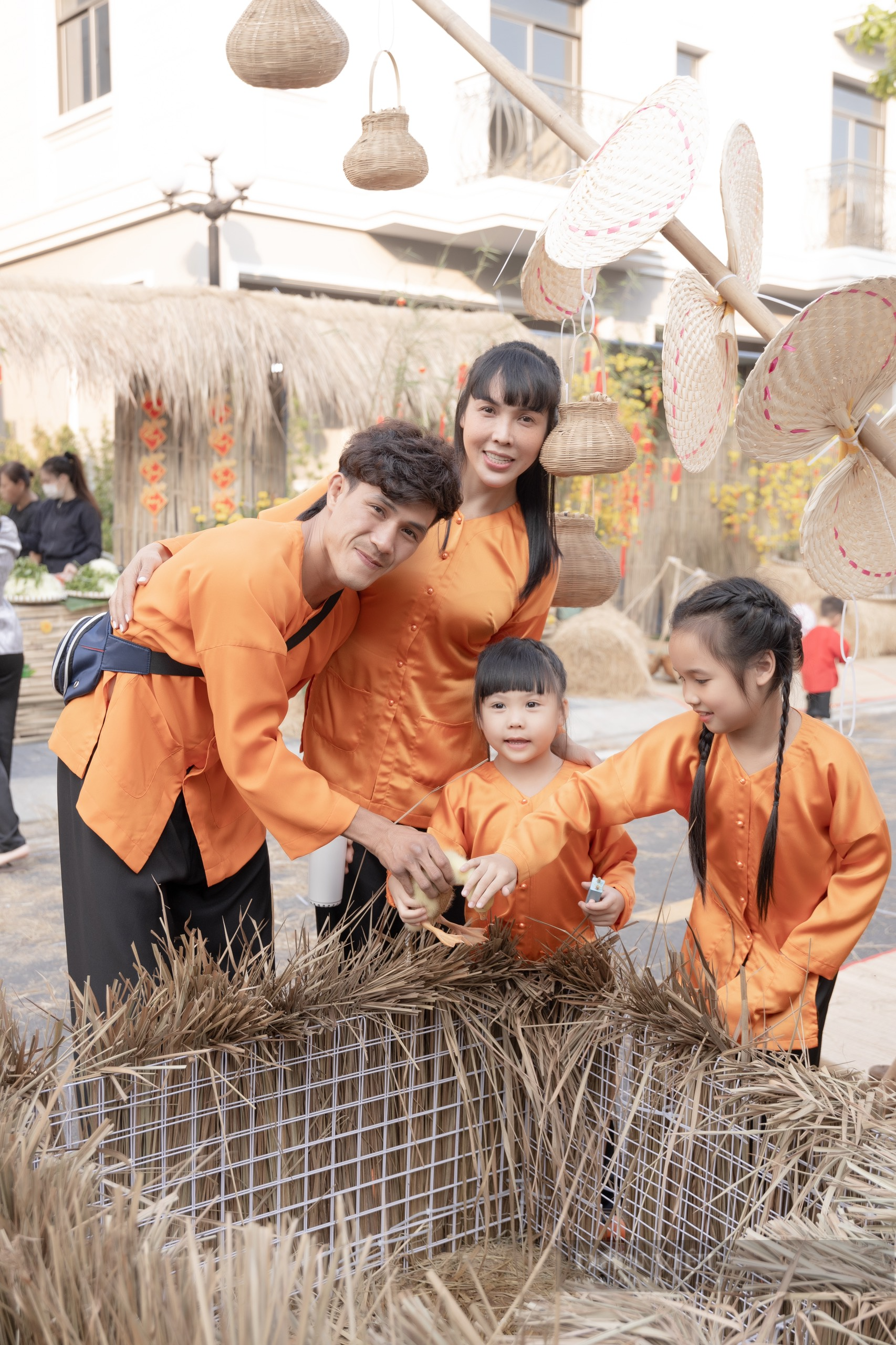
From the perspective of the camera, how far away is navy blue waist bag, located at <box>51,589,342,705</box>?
1848 mm

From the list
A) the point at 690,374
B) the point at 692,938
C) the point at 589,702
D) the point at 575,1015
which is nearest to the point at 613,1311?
the point at 575,1015

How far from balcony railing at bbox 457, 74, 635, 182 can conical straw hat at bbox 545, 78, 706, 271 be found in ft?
34.8

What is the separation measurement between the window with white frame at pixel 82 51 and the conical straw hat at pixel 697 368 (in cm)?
1099

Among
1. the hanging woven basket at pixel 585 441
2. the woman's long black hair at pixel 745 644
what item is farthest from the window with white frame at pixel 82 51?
the woman's long black hair at pixel 745 644

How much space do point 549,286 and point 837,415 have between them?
2.94 feet

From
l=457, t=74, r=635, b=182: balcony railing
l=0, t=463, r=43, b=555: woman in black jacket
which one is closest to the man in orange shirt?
l=0, t=463, r=43, b=555: woman in black jacket

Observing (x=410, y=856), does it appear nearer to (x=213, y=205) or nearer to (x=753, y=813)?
(x=753, y=813)

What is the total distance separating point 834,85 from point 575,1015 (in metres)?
16.5

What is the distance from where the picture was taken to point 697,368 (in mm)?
1670

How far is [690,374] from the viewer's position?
167 cm

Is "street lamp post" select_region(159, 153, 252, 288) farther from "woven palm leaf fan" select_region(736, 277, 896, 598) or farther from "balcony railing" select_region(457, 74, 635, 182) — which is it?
"woven palm leaf fan" select_region(736, 277, 896, 598)

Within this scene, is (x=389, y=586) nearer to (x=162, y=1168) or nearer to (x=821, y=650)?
(x=162, y=1168)

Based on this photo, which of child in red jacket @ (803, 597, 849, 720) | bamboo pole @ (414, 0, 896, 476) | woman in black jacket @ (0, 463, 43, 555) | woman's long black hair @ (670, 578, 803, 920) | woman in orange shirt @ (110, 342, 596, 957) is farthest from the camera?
woman in black jacket @ (0, 463, 43, 555)

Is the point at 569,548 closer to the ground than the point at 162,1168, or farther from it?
farther from it
